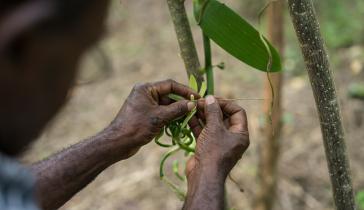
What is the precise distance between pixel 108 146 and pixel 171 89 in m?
0.16

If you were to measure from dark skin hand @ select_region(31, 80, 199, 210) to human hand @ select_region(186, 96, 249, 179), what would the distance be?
58 millimetres

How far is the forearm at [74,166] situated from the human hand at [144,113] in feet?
0.04

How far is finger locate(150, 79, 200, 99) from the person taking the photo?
1174mm

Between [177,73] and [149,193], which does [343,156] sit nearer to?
[149,193]

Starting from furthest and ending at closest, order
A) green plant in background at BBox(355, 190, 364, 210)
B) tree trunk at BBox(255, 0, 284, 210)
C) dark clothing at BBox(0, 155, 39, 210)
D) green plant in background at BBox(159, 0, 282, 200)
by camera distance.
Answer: green plant in background at BBox(355, 190, 364, 210) < tree trunk at BBox(255, 0, 284, 210) < green plant in background at BBox(159, 0, 282, 200) < dark clothing at BBox(0, 155, 39, 210)

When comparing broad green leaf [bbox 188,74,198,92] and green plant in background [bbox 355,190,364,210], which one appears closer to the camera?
broad green leaf [bbox 188,74,198,92]

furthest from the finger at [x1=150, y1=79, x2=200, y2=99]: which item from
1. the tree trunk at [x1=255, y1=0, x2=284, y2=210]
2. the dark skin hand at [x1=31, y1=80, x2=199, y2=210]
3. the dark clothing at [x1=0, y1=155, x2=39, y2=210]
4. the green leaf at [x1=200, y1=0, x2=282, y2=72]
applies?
the tree trunk at [x1=255, y1=0, x2=284, y2=210]

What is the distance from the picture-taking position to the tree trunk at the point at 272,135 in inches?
80.8

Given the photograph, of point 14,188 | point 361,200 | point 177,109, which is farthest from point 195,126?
point 361,200

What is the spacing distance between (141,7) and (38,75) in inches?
169

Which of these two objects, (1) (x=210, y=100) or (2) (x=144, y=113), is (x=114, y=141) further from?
(1) (x=210, y=100)

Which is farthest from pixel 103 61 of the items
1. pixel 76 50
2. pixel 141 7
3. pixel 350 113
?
pixel 76 50

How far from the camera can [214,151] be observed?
111 cm

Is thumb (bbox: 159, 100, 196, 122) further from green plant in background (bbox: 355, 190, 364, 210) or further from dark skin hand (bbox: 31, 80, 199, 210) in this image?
green plant in background (bbox: 355, 190, 364, 210)
